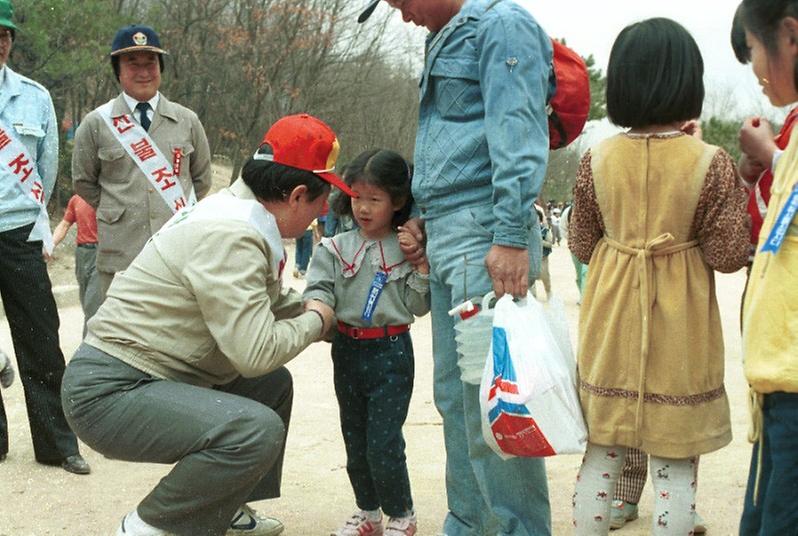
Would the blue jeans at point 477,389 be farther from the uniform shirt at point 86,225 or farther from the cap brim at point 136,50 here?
A: the uniform shirt at point 86,225

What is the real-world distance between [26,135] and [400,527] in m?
2.75

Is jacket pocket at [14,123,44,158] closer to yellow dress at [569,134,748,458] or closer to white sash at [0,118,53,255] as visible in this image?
white sash at [0,118,53,255]

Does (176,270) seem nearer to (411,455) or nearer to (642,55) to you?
(642,55)

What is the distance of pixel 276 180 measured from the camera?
352 cm

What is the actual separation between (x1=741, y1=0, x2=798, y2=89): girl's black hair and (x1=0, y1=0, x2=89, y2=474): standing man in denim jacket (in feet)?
12.2

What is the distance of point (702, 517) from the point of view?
13.8ft

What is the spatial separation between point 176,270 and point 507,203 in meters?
1.06

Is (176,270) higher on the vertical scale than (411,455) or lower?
higher

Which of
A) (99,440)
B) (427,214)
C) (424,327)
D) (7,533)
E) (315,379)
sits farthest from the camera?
(424,327)

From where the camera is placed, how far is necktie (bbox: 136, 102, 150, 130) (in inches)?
220

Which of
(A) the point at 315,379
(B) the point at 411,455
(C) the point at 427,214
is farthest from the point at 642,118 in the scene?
(A) the point at 315,379

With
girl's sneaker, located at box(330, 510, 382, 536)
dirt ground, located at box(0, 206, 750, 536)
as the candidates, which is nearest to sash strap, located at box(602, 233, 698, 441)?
dirt ground, located at box(0, 206, 750, 536)

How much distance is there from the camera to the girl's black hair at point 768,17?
235 cm

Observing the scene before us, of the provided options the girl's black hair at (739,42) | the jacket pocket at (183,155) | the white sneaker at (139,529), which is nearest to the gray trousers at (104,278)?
the jacket pocket at (183,155)
